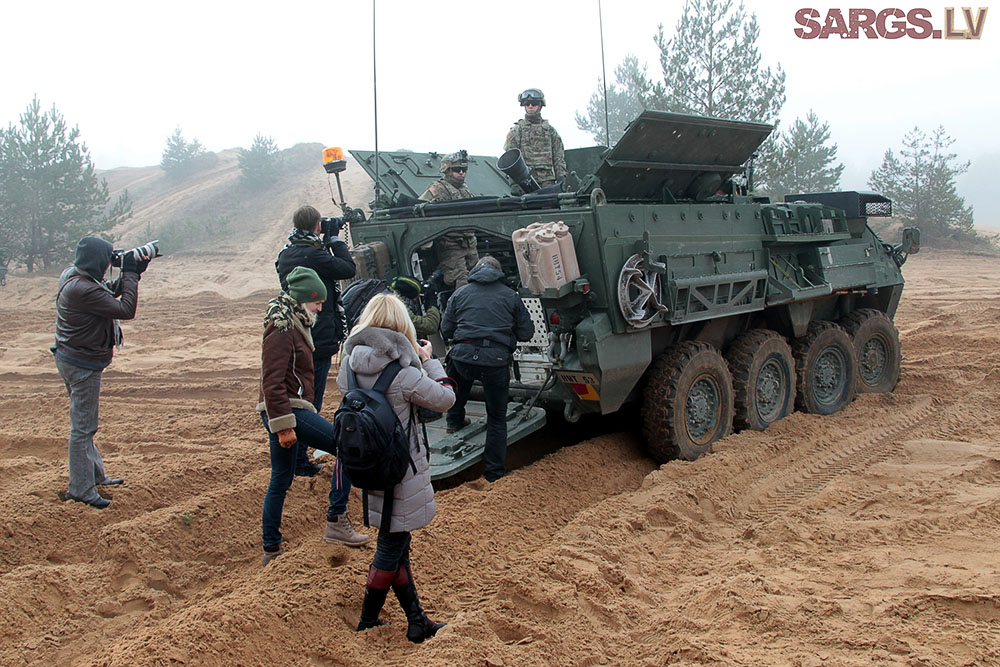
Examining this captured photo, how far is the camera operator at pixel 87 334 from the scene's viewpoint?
5254 mm

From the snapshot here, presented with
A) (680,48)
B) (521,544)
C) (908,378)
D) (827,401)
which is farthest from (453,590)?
(680,48)

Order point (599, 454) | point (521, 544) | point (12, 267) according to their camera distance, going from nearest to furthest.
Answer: point (521, 544), point (599, 454), point (12, 267)

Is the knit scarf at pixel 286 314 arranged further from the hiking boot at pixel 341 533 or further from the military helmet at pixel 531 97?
the military helmet at pixel 531 97

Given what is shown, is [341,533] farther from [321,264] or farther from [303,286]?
[321,264]

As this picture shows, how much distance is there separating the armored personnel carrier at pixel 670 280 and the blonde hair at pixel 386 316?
1917 millimetres

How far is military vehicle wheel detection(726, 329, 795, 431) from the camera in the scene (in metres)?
6.79

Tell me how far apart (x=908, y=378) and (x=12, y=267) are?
23712 mm

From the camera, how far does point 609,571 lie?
405cm

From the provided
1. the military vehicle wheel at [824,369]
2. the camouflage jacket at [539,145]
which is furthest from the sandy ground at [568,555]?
the camouflage jacket at [539,145]

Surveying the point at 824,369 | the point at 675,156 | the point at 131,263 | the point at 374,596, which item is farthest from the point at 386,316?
the point at 824,369

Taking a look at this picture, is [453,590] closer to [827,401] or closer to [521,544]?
[521,544]

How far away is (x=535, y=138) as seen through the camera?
7.53 metres

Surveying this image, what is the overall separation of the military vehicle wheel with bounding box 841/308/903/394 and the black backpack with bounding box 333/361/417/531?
6.25m

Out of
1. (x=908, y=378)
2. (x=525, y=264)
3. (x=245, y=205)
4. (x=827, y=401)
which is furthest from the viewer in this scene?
(x=245, y=205)
